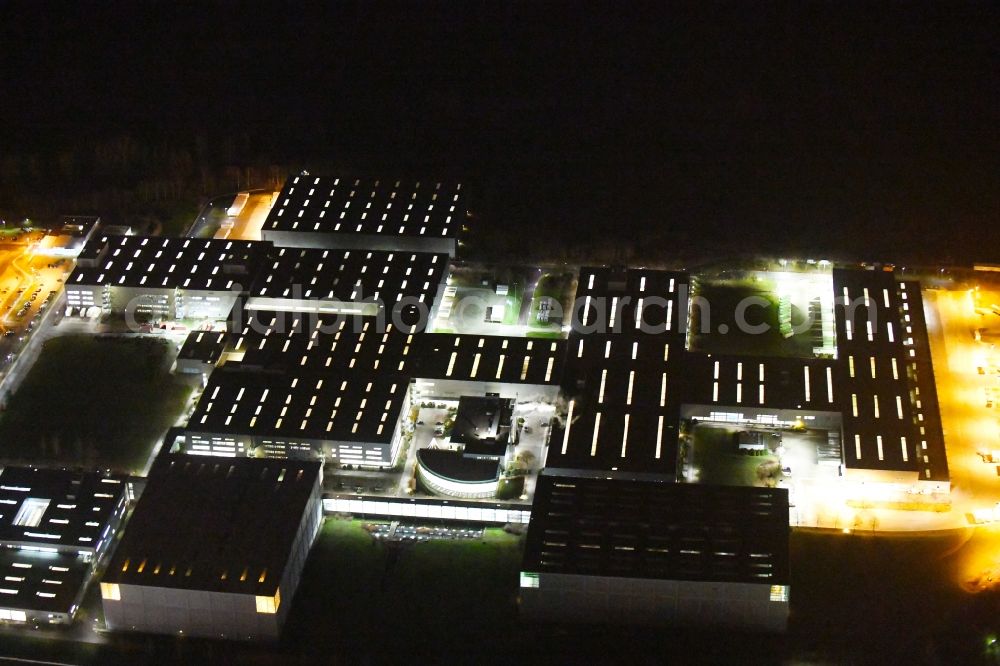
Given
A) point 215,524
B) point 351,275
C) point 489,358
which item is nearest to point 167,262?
point 351,275

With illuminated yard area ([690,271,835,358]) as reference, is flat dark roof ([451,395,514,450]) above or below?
below

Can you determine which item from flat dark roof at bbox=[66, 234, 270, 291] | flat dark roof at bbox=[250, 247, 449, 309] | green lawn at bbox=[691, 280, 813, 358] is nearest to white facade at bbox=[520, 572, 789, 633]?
green lawn at bbox=[691, 280, 813, 358]

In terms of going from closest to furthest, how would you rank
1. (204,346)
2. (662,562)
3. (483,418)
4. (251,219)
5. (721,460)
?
(662,562) < (721,460) < (483,418) < (204,346) < (251,219)

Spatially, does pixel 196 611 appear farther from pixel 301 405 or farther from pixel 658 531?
pixel 658 531

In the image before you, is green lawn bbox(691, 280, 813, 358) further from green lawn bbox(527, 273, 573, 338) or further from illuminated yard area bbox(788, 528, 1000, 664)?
illuminated yard area bbox(788, 528, 1000, 664)

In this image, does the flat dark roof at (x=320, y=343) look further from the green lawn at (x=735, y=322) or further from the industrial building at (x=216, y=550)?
the green lawn at (x=735, y=322)
